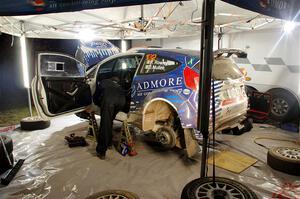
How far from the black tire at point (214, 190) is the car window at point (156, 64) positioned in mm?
2023

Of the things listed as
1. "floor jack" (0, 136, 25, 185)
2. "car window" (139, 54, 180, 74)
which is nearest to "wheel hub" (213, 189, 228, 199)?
"car window" (139, 54, 180, 74)

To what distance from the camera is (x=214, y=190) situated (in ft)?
7.38

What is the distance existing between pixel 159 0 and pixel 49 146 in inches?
151

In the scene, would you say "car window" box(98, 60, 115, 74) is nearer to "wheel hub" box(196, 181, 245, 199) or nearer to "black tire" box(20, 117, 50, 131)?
"black tire" box(20, 117, 50, 131)

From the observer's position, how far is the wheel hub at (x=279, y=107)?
5.90 m

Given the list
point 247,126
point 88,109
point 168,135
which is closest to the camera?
point 168,135

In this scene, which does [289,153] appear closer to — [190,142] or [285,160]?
[285,160]

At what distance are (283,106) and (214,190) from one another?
4.66 metres

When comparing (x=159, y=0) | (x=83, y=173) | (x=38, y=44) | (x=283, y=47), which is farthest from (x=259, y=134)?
(x=38, y=44)

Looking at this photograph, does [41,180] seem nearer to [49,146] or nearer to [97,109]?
[49,146]

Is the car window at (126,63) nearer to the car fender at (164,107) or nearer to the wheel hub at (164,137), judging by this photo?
the car fender at (164,107)

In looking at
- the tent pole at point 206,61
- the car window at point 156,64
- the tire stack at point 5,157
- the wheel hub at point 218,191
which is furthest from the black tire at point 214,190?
the tire stack at point 5,157

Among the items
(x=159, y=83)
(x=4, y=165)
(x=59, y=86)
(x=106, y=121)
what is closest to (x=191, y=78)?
(x=159, y=83)

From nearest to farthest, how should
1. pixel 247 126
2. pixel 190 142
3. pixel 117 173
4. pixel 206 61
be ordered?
pixel 206 61, pixel 117 173, pixel 190 142, pixel 247 126
